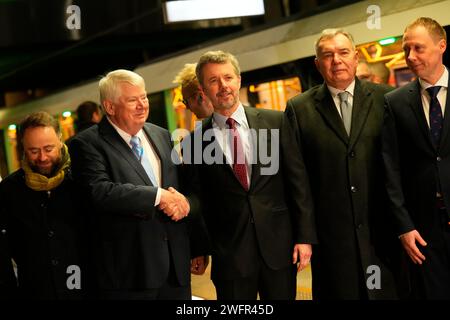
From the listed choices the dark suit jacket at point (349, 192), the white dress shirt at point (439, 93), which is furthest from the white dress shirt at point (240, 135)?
the white dress shirt at point (439, 93)

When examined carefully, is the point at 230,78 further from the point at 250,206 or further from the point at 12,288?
the point at 12,288

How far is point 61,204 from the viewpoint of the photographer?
325 centimetres

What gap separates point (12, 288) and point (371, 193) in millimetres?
1916

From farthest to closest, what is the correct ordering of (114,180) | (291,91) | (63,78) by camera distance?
(63,78) → (291,91) → (114,180)

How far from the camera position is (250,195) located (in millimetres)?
3221

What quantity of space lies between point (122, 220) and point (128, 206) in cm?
15

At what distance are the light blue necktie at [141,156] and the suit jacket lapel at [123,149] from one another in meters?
0.04

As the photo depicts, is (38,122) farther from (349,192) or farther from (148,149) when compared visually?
(349,192)

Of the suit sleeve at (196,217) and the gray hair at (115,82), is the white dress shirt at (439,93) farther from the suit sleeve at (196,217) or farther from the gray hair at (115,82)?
the gray hair at (115,82)

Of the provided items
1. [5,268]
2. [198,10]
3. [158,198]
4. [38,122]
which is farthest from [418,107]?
[198,10]

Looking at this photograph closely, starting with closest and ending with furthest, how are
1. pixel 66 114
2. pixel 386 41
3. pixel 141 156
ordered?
pixel 141 156, pixel 386 41, pixel 66 114
